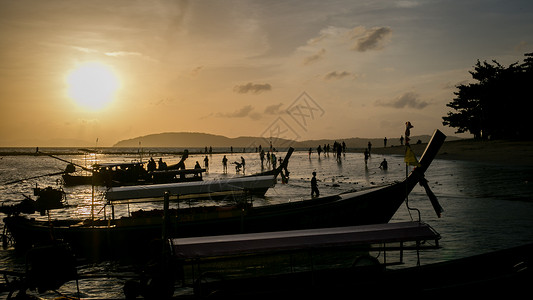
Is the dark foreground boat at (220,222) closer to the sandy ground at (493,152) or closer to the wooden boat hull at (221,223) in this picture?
the wooden boat hull at (221,223)

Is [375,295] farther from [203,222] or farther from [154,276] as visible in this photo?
[203,222]

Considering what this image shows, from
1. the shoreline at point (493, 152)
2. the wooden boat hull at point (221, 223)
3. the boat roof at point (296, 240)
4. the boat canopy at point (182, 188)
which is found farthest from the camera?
the shoreline at point (493, 152)

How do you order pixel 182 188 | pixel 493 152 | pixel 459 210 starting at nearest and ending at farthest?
pixel 182 188, pixel 459 210, pixel 493 152

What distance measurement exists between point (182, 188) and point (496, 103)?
189 feet

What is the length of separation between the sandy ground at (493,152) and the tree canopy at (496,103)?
2.77m

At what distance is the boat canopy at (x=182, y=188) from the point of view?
50.5ft

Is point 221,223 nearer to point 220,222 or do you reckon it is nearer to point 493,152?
point 220,222

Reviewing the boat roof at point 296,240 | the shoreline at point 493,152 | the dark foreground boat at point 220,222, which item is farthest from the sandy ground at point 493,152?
the boat roof at point 296,240

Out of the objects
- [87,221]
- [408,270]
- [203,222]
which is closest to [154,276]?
[408,270]

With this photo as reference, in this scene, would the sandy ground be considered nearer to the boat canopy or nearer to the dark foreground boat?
the dark foreground boat

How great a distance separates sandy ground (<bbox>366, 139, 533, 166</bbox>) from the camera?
148 ft

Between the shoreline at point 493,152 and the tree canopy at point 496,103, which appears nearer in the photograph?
the shoreline at point 493,152

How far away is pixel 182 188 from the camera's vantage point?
1611 cm

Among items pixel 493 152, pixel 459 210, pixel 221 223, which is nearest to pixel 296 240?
pixel 221 223
